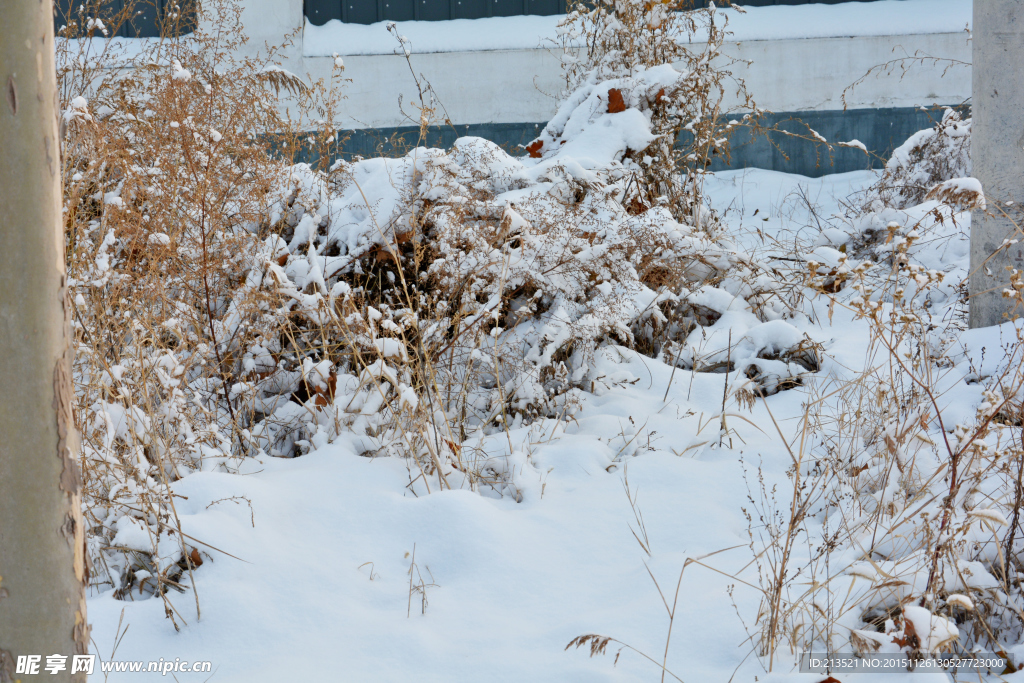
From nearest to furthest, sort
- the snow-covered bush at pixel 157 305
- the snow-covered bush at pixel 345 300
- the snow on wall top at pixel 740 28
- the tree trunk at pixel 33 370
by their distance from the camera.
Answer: the tree trunk at pixel 33 370 < the snow-covered bush at pixel 157 305 < the snow-covered bush at pixel 345 300 < the snow on wall top at pixel 740 28

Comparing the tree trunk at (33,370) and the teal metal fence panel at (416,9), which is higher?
the teal metal fence panel at (416,9)

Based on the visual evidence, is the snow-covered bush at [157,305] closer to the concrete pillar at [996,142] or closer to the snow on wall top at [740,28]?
the concrete pillar at [996,142]

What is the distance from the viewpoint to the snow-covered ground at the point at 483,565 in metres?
1.72

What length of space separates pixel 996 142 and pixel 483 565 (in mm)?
2816

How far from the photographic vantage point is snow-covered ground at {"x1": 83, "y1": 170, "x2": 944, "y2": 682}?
172 cm

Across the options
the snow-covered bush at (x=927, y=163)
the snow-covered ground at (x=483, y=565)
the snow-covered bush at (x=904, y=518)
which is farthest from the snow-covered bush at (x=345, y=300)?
the snow-covered bush at (x=927, y=163)

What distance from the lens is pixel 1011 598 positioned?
1.78 m

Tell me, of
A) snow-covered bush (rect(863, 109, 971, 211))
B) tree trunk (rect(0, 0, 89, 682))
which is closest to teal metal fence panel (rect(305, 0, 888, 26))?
snow-covered bush (rect(863, 109, 971, 211))

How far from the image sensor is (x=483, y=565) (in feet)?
6.81

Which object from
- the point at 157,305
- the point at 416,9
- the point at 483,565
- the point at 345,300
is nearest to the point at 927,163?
the point at 345,300

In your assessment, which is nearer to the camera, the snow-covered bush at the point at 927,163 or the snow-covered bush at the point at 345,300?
the snow-covered bush at the point at 345,300

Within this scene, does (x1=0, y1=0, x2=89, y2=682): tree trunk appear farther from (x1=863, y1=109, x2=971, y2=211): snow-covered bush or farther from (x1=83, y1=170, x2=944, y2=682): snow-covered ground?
(x1=863, y1=109, x2=971, y2=211): snow-covered bush

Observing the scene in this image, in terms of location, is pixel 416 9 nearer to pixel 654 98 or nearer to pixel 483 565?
pixel 654 98

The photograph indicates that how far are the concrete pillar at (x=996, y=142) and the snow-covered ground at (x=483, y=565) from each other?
1.10 metres
